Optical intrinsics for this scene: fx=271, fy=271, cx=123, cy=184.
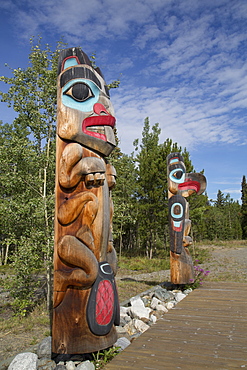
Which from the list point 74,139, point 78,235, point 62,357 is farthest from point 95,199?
point 62,357

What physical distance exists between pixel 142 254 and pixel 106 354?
16.9m

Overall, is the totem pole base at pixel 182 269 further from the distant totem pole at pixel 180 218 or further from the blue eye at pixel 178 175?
the blue eye at pixel 178 175

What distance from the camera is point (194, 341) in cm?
314

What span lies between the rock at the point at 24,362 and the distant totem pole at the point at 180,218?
4.43m

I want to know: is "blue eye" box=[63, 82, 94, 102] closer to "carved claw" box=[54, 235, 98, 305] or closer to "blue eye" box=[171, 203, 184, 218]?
"carved claw" box=[54, 235, 98, 305]

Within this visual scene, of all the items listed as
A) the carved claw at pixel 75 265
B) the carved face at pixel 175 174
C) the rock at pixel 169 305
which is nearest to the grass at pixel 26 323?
the rock at pixel 169 305

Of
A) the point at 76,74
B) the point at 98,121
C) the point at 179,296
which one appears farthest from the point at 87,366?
the point at 179,296

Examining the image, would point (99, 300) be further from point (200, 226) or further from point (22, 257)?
point (200, 226)

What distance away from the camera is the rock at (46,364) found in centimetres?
287

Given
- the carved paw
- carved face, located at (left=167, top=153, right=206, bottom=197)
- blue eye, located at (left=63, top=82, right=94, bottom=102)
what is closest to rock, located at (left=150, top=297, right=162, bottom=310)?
carved face, located at (left=167, top=153, right=206, bottom=197)

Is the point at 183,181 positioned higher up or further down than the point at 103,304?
higher up

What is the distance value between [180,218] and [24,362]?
4.94m

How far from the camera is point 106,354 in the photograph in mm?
2795

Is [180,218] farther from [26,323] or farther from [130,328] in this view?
[26,323]
